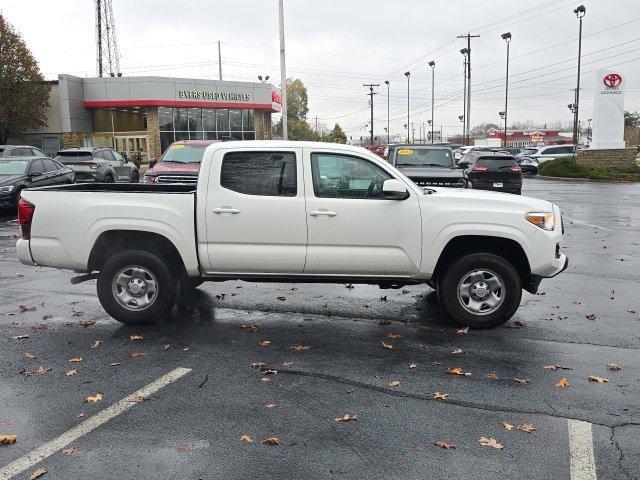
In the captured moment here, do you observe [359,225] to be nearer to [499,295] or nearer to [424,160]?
[499,295]

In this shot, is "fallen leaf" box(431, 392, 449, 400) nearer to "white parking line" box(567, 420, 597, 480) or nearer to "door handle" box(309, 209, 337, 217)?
"white parking line" box(567, 420, 597, 480)

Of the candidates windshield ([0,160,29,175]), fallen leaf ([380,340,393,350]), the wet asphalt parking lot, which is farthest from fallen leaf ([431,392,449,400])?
windshield ([0,160,29,175])

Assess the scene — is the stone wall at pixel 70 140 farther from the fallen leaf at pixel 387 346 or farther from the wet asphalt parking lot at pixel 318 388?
the fallen leaf at pixel 387 346

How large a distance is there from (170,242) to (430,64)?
2831 inches

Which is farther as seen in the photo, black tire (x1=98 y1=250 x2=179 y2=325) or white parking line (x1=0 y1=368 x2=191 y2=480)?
black tire (x1=98 y1=250 x2=179 y2=325)

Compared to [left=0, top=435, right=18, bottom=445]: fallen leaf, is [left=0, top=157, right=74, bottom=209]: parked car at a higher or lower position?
higher

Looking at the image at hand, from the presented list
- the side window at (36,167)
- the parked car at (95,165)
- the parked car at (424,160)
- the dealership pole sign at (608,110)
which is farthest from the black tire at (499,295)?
the dealership pole sign at (608,110)

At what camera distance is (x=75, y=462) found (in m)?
3.84

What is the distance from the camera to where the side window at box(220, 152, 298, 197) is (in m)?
6.51

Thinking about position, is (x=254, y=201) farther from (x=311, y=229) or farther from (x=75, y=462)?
(x=75, y=462)

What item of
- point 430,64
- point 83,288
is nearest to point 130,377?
point 83,288

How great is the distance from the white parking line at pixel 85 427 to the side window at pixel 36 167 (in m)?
14.0

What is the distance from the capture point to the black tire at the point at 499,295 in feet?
21.2

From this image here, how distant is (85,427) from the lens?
4324 millimetres
